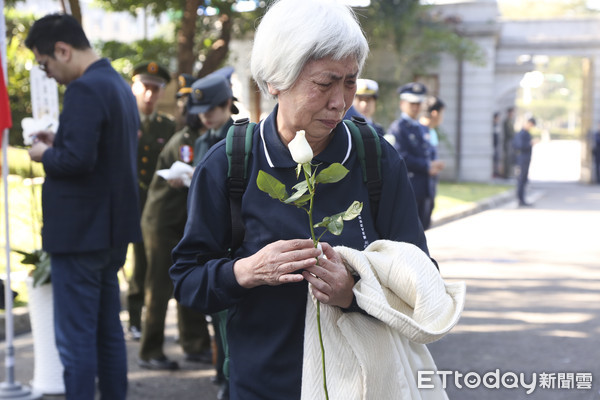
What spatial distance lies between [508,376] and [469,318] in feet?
5.94

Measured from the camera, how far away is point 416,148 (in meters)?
8.28

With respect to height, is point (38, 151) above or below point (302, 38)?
below

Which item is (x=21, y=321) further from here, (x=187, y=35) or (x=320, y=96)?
(x=187, y=35)

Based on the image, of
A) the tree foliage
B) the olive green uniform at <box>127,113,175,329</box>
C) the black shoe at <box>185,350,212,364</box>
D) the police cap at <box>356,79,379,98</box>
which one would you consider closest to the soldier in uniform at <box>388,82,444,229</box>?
the police cap at <box>356,79,379,98</box>

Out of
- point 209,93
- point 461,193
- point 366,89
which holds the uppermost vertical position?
point 366,89

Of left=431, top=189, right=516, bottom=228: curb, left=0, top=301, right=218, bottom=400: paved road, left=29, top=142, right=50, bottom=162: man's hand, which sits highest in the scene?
left=29, top=142, right=50, bottom=162: man's hand

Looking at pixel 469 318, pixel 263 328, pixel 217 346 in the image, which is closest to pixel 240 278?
pixel 263 328

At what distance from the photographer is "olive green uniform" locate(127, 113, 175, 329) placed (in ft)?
21.9

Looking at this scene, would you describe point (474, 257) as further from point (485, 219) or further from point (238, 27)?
point (238, 27)

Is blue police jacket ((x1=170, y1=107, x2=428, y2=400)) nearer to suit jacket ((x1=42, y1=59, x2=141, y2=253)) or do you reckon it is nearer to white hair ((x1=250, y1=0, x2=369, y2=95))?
white hair ((x1=250, y1=0, x2=369, y2=95))

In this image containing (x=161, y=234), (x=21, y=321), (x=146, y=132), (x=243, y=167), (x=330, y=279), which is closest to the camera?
(x=330, y=279)

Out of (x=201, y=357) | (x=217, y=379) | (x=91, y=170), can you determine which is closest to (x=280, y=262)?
(x=91, y=170)

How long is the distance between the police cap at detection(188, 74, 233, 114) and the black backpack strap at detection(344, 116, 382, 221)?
3.08 m

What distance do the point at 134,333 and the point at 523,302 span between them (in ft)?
12.6
